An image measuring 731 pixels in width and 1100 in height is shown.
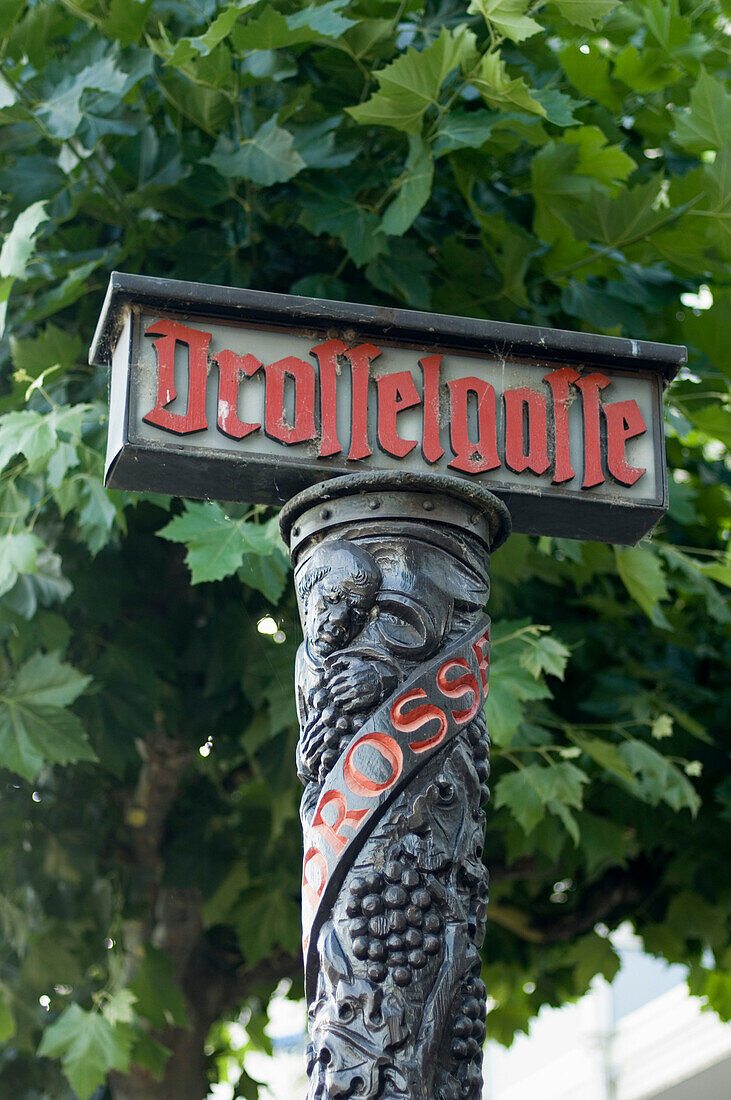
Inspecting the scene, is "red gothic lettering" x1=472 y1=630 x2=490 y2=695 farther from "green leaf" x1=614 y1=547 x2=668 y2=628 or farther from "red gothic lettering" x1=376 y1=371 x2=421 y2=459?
"green leaf" x1=614 y1=547 x2=668 y2=628

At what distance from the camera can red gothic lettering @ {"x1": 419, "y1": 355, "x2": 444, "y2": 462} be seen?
1.77 metres

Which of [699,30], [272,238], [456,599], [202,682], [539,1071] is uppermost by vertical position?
[539,1071]

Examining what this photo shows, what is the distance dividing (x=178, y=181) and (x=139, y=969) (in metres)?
2.07

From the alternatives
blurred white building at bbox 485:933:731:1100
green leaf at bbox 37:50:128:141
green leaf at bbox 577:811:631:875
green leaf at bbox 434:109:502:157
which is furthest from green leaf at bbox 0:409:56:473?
blurred white building at bbox 485:933:731:1100

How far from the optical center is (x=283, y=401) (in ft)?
5.72

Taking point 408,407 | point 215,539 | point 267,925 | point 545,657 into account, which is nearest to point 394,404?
point 408,407

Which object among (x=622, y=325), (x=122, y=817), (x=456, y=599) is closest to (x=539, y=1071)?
(x=122, y=817)

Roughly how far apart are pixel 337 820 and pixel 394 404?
1.75ft

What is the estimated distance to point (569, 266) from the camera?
125 inches

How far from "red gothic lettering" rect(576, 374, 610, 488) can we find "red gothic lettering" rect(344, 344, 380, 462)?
0.29 meters

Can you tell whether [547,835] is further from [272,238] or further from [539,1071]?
[539,1071]

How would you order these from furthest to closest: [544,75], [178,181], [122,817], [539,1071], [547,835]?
[539,1071] → [122,817] → [547,835] → [544,75] → [178,181]

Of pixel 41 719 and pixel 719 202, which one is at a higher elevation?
pixel 719 202

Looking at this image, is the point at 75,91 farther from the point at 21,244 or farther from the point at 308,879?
the point at 308,879
